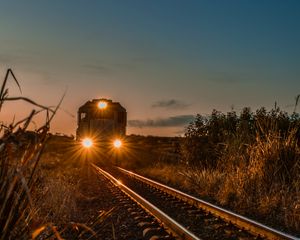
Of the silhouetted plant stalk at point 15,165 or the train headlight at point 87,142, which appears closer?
the silhouetted plant stalk at point 15,165

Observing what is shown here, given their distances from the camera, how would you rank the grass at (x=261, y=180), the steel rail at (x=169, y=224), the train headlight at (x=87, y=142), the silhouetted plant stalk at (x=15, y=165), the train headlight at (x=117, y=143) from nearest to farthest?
1. the silhouetted plant stalk at (x=15, y=165)
2. the steel rail at (x=169, y=224)
3. the grass at (x=261, y=180)
4. the train headlight at (x=87, y=142)
5. the train headlight at (x=117, y=143)

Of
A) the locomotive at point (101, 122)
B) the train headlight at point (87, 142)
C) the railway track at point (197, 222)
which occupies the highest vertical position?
the locomotive at point (101, 122)

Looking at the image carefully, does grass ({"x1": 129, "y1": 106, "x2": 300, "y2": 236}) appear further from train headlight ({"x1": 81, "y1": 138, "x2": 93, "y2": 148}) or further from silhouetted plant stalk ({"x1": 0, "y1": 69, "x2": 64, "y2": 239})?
train headlight ({"x1": 81, "y1": 138, "x2": 93, "y2": 148})

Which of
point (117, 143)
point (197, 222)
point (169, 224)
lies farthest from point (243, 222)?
point (117, 143)

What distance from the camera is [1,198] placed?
2910 millimetres

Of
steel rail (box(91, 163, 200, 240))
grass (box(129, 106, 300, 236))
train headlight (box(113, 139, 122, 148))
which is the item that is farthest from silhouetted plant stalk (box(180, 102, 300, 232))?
train headlight (box(113, 139, 122, 148))

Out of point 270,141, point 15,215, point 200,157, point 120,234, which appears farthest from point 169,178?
point 15,215

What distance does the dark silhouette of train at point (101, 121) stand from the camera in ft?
90.4

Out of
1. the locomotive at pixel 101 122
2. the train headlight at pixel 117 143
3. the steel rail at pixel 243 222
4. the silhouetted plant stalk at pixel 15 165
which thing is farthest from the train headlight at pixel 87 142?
the silhouetted plant stalk at pixel 15 165

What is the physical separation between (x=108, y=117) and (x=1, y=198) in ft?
83.5

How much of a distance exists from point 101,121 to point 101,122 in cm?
7

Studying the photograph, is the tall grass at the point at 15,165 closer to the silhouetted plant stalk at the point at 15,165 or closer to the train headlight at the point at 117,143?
the silhouetted plant stalk at the point at 15,165

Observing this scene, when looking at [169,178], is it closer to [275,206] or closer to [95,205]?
[95,205]

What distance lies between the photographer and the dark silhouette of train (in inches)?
1085
